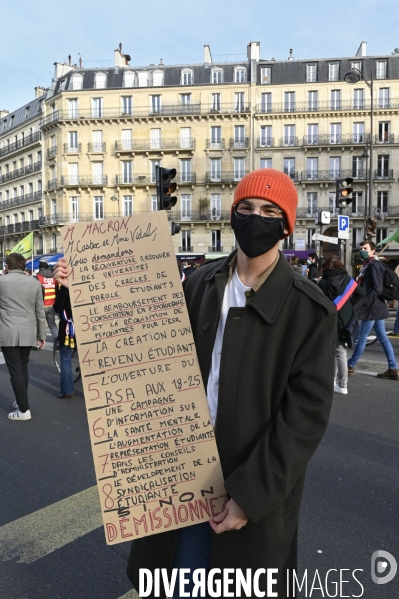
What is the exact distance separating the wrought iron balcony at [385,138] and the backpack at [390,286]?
38.2 metres

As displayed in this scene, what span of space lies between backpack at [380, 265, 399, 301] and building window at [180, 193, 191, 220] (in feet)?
122

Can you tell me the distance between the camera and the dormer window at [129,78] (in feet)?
149

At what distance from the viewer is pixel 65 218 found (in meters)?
46.2

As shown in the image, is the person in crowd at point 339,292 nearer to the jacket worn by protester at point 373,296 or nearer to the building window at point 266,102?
the jacket worn by protester at point 373,296

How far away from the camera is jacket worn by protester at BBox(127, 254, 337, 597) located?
65.8 inches

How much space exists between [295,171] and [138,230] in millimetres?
43274

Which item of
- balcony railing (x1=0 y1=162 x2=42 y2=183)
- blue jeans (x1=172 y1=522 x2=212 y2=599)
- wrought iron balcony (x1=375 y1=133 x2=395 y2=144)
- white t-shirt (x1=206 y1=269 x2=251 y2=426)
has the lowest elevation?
blue jeans (x1=172 y1=522 x2=212 y2=599)

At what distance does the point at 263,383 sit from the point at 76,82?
164 feet

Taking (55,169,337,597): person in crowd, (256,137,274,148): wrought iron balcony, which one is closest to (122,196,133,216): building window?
(256,137,274,148): wrought iron balcony

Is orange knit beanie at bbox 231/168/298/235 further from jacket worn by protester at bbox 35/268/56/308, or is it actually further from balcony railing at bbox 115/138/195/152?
balcony railing at bbox 115/138/195/152

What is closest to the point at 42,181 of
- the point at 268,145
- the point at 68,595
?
the point at 268,145

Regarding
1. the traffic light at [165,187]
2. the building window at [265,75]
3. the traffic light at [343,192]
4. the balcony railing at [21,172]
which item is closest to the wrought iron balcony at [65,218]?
the balcony railing at [21,172]

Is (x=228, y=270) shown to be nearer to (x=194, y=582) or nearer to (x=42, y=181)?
(x=194, y=582)

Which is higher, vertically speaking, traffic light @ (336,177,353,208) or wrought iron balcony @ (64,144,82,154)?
wrought iron balcony @ (64,144,82,154)
